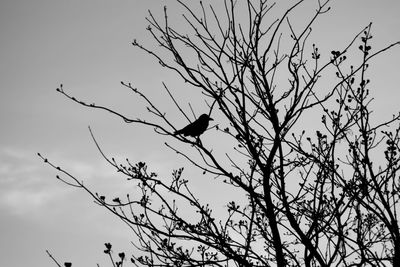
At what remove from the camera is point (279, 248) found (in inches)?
134

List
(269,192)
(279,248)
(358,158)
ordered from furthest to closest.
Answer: (358,158)
(269,192)
(279,248)

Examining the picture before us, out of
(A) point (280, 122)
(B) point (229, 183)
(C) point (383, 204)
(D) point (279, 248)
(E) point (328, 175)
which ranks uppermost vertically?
(A) point (280, 122)

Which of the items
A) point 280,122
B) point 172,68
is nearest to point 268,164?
point 280,122

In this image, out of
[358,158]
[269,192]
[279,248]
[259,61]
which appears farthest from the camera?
[358,158]

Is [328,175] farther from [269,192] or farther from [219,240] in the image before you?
[219,240]

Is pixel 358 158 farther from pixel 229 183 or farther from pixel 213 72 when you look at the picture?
pixel 213 72

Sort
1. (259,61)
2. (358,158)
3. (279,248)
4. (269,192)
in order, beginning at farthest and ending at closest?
(358,158) → (259,61) → (269,192) → (279,248)

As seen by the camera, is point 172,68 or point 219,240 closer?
point 219,240

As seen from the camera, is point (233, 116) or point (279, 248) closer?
point (279, 248)

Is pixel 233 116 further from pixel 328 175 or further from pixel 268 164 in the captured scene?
pixel 328 175

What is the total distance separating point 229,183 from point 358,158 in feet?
5.00

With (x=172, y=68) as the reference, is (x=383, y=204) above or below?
below

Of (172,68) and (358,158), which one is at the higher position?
(172,68)

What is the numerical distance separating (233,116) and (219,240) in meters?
1.21
